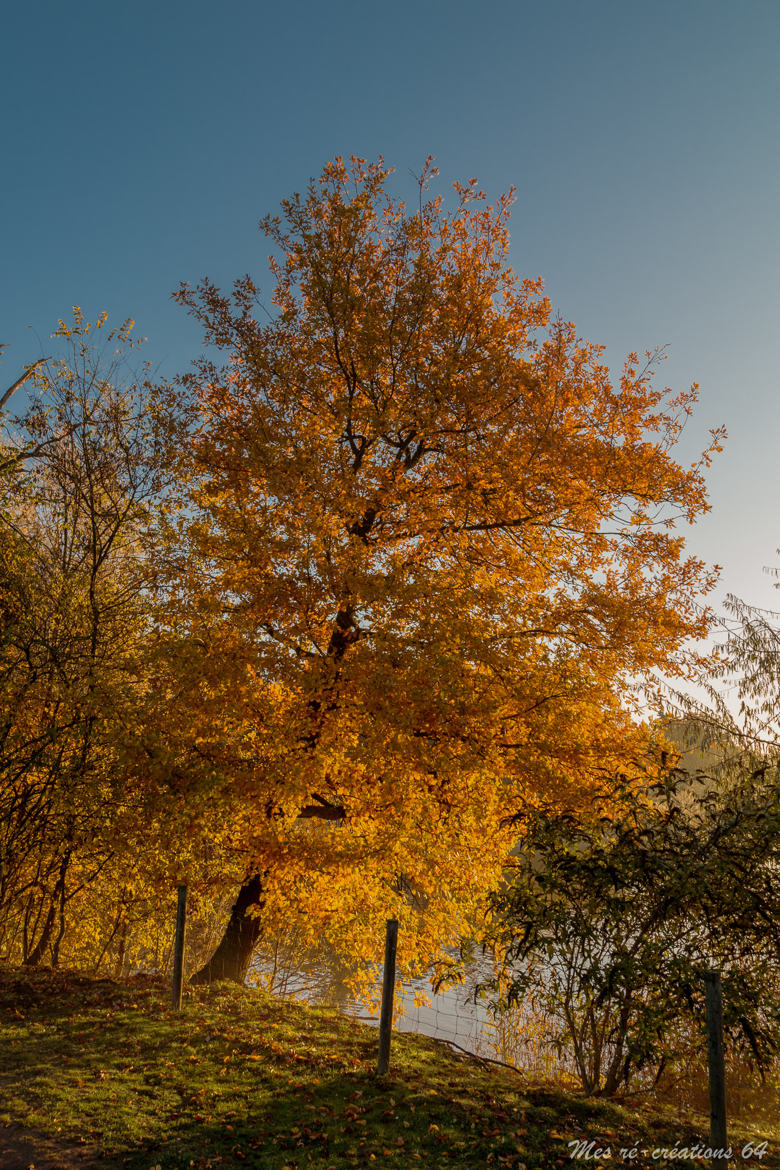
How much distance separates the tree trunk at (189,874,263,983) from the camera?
11016 millimetres

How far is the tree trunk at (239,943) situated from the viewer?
36.1 feet

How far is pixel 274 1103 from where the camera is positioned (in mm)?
5836

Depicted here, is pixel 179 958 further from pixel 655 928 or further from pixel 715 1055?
pixel 715 1055

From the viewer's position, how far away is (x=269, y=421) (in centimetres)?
1086

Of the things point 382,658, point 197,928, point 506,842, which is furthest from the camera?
point 197,928

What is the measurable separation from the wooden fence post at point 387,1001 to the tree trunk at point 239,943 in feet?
14.6

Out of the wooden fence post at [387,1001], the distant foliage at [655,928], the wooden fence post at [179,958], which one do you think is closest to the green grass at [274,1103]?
the wooden fence post at [387,1001]

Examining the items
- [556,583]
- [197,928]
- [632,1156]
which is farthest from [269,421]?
[197,928]

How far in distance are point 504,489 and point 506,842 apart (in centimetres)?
548

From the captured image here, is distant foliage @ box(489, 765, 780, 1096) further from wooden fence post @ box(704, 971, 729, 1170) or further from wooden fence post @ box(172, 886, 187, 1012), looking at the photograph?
wooden fence post @ box(172, 886, 187, 1012)

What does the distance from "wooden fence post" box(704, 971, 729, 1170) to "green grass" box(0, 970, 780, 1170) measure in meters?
0.51

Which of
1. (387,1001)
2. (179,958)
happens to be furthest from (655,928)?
(179,958)

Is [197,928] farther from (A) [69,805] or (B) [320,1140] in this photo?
(B) [320,1140]

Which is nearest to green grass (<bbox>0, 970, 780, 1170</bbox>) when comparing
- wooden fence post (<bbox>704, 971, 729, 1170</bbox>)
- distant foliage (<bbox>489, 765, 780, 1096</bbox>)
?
wooden fence post (<bbox>704, 971, 729, 1170</bbox>)
